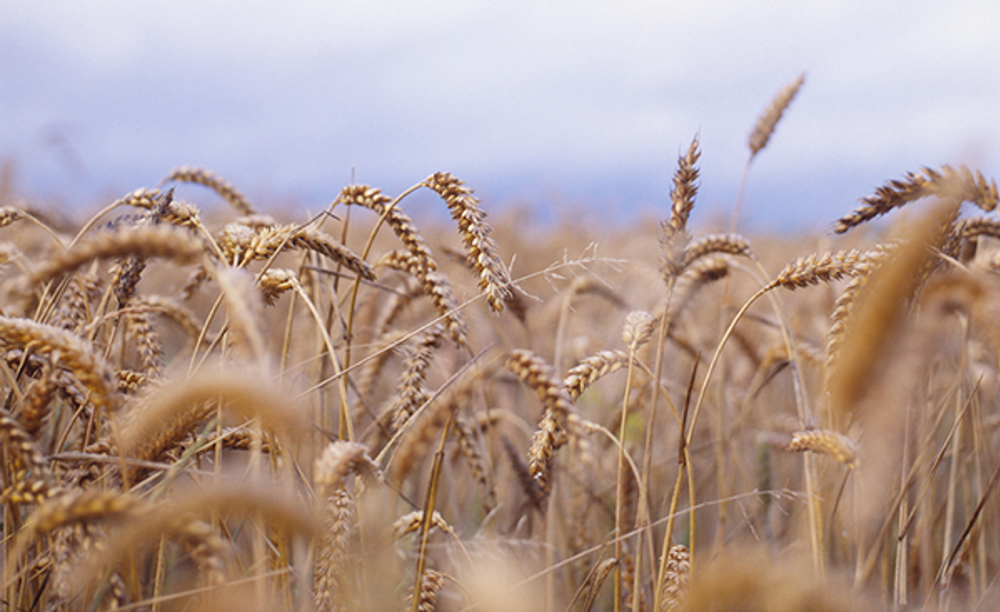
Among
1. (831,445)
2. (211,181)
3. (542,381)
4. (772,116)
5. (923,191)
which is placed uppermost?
(772,116)

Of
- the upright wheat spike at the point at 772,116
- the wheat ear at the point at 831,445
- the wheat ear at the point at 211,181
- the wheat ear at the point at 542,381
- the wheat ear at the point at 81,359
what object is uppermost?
the upright wheat spike at the point at 772,116

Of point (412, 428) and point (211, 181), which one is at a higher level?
point (211, 181)

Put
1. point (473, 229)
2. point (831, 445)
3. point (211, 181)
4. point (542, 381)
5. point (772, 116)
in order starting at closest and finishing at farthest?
point (542, 381) < point (831, 445) < point (473, 229) < point (211, 181) < point (772, 116)

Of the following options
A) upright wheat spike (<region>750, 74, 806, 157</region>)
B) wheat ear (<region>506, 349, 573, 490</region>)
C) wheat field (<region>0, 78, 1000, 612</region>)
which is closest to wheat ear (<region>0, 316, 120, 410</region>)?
wheat field (<region>0, 78, 1000, 612</region>)

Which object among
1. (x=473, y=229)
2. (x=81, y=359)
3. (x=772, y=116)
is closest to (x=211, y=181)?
(x=473, y=229)

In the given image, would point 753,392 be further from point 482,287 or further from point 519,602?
point 519,602

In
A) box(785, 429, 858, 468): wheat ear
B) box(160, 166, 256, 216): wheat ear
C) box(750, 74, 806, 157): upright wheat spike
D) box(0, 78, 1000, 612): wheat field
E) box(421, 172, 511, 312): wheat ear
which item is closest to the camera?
box(0, 78, 1000, 612): wheat field

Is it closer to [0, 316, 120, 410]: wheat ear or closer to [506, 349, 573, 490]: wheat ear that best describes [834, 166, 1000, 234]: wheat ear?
[506, 349, 573, 490]: wheat ear

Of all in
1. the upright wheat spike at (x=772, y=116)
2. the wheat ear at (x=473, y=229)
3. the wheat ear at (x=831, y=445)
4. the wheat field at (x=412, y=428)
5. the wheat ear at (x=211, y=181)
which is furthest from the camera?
the upright wheat spike at (x=772, y=116)

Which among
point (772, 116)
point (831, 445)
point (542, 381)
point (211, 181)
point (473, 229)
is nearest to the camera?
point (542, 381)

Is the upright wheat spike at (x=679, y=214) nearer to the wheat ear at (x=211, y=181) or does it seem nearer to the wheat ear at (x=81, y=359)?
the wheat ear at (x=81, y=359)

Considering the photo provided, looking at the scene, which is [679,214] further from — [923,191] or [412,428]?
[412,428]

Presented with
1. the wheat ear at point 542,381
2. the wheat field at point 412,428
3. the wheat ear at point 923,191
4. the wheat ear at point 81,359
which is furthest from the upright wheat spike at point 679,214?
the wheat ear at point 81,359

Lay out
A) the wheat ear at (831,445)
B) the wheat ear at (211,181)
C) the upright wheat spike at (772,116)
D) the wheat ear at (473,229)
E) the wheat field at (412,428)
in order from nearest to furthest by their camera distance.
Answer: the wheat field at (412,428) → the wheat ear at (831,445) → the wheat ear at (473,229) → the wheat ear at (211,181) → the upright wheat spike at (772,116)
